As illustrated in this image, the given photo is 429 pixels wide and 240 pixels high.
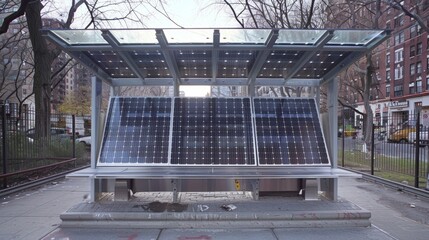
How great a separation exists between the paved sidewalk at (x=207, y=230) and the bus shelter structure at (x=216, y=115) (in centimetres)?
90

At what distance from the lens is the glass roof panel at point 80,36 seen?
19.6 ft

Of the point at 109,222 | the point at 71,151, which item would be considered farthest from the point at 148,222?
the point at 71,151

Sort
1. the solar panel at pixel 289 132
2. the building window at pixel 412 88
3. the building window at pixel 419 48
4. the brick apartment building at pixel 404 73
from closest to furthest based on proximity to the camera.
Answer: the solar panel at pixel 289 132
the brick apartment building at pixel 404 73
the building window at pixel 419 48
the building window at pixel 412 88

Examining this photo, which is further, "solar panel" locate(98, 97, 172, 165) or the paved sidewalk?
"solar panel" locate(98, 97, 172, 165)

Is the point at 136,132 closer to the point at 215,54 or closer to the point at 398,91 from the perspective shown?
the point at 215,54

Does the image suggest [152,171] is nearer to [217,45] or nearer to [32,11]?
[217,45]

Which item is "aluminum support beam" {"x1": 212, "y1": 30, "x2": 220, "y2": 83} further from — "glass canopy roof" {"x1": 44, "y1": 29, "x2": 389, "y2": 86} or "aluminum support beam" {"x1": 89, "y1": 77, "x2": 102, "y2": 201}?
"aluminum support beam" {"x1": 89, "y1": 77, "x2": 102, "y2": 201}

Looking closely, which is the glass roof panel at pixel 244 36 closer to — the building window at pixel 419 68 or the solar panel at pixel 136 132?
the solar panel at pixel 136 132

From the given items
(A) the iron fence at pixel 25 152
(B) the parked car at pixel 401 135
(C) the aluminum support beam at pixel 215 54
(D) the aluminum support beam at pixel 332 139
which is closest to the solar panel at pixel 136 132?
(C) the aluminum support beam at pixel 215 54

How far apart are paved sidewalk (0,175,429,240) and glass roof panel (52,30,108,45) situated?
129 inches

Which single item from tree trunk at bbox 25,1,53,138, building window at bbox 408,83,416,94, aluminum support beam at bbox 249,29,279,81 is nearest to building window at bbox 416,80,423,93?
building window at bbox 408,83,416,94

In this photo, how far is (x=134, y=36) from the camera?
6125 mm

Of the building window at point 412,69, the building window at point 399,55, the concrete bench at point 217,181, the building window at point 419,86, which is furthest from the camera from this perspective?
the building window at point 399,55

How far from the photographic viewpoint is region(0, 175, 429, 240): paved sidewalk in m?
5.71
